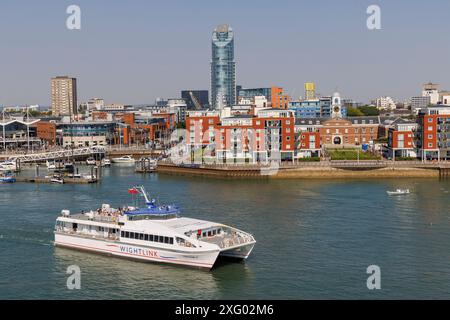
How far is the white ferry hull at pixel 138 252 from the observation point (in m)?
16.5

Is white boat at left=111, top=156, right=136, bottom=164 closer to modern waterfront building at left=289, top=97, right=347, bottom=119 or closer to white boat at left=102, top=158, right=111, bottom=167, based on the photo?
white boat at left=102, top=158, right=111, bottom=167

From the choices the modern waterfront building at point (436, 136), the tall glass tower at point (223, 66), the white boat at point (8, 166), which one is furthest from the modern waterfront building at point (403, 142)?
the tall glass tower at point (223, 66)

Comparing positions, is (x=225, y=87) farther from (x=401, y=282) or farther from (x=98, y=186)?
(x=401, y=282)

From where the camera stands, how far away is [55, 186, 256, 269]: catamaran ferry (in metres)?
16.6

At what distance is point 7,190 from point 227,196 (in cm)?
1321

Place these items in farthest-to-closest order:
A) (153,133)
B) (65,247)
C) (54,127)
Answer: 1. (153,133)
2. (54,127)
3. (65,247)

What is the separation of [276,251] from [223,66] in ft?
469

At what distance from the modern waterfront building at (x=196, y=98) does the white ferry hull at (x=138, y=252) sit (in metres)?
133

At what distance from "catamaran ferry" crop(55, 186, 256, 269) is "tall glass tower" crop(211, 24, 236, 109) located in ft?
428

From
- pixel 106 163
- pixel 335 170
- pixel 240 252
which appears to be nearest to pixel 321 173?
pixel 335 170

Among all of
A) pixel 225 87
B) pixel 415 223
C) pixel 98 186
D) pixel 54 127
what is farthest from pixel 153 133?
pixel 225 87

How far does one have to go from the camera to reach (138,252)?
17641 millimetres

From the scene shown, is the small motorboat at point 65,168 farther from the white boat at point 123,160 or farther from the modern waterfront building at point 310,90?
the modern waterfront building at point 310,90

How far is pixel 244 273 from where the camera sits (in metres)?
16.3
